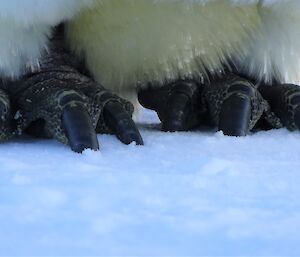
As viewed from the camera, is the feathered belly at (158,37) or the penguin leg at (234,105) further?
the feathered belly at (158,37)

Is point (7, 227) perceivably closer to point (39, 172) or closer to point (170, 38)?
point (39, 172)

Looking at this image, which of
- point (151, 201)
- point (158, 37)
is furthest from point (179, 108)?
point (151, 201)

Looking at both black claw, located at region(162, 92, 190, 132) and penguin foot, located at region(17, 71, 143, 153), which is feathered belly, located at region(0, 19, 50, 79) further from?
black claw, located at region(162, 92, 190, 132)

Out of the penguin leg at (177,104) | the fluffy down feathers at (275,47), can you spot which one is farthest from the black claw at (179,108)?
the fluffy down feathers at (275,47)

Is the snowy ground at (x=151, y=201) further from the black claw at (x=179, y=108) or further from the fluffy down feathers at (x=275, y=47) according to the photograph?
the fluffy down feathers at (x=275, y=47)

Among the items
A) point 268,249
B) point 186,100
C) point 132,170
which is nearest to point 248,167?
point 132,170

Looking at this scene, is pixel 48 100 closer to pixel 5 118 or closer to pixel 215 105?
pixel 5 118
